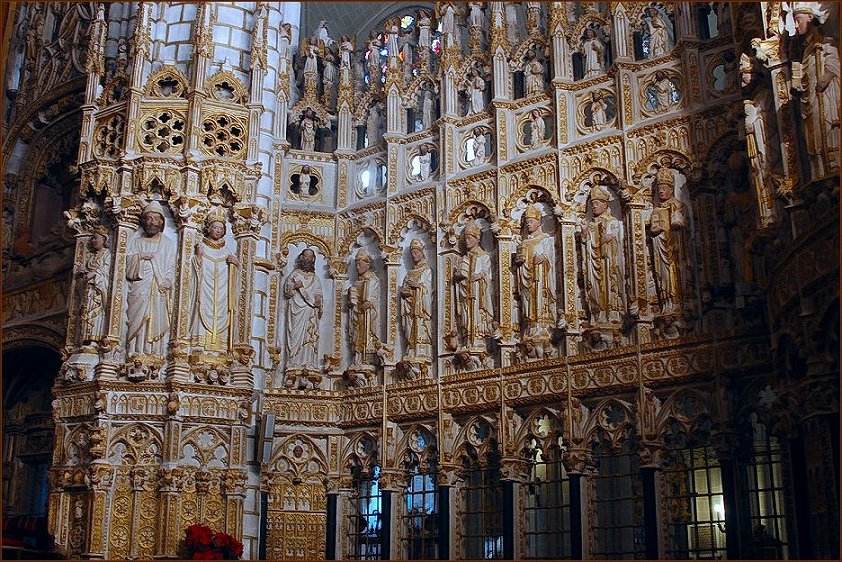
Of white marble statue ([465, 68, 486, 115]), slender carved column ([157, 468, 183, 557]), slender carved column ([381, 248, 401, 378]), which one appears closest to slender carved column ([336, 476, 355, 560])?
slender carved column ([381, 248, 401, 378])

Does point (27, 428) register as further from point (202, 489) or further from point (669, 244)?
point (669, 244)

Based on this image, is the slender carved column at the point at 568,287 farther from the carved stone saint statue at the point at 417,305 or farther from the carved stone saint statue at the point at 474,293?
the carved stone saint statue at the point at 417,305

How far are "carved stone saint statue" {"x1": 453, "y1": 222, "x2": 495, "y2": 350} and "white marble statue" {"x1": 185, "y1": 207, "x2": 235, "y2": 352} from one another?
3.95 m

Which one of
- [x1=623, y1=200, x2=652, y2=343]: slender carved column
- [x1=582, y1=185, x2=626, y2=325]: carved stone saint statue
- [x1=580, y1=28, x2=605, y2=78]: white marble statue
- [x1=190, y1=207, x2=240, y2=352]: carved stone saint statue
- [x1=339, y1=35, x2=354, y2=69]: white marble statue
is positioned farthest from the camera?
[x1=339, y1=35, x2=354, y2=69]: white marble statue

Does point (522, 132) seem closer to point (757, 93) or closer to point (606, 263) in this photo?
point (606, 263)

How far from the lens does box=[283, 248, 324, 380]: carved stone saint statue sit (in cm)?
1900

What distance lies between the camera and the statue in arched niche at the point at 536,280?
17.1m

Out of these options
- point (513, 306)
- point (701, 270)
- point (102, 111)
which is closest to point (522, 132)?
point (513, 306)

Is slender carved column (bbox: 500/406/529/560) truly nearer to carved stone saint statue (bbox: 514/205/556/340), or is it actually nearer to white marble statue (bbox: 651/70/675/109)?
carved stone saint statue (bbox: 514/205/556/340)

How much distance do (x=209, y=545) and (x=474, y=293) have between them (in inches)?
242

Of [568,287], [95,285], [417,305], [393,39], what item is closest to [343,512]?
[417,305]

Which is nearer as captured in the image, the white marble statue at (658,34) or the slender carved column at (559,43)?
the white marble statue at (658,34)

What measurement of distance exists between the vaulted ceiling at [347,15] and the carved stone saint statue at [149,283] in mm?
9678

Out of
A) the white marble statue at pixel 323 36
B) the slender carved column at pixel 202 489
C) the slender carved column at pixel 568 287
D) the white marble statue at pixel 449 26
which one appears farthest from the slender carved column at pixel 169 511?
the white marble statue at pixel 323 36
